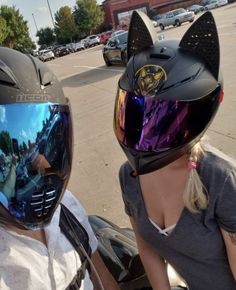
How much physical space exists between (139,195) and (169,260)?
1.03 ft

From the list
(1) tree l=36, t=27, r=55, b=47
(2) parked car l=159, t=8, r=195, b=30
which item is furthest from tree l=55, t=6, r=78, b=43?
(2) parked car l=159, t=8, r=195, b=30

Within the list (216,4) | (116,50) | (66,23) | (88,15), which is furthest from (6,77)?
(66,23)

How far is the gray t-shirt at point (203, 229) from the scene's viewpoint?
1.42 metres

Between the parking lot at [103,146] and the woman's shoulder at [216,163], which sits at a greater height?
the woman's shoulder at [216,163]

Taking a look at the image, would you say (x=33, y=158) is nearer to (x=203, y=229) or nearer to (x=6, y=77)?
(x=6, y=77)

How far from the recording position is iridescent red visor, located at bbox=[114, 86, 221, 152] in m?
1.41

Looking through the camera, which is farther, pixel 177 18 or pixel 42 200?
pixel 177 18

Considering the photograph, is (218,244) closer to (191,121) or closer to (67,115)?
(191,121)

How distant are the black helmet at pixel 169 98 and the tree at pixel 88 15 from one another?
67.3 m

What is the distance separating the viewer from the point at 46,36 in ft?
259

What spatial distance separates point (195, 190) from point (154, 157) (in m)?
0.19

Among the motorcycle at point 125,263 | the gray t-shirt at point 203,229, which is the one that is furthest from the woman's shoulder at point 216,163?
the motorcycle at point 125,263

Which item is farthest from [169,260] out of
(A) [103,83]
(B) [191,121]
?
(A) [103,83]

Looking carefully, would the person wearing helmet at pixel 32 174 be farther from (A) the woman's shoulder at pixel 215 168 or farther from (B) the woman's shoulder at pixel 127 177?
(A) the woman's shoulder at pixel 215 168
